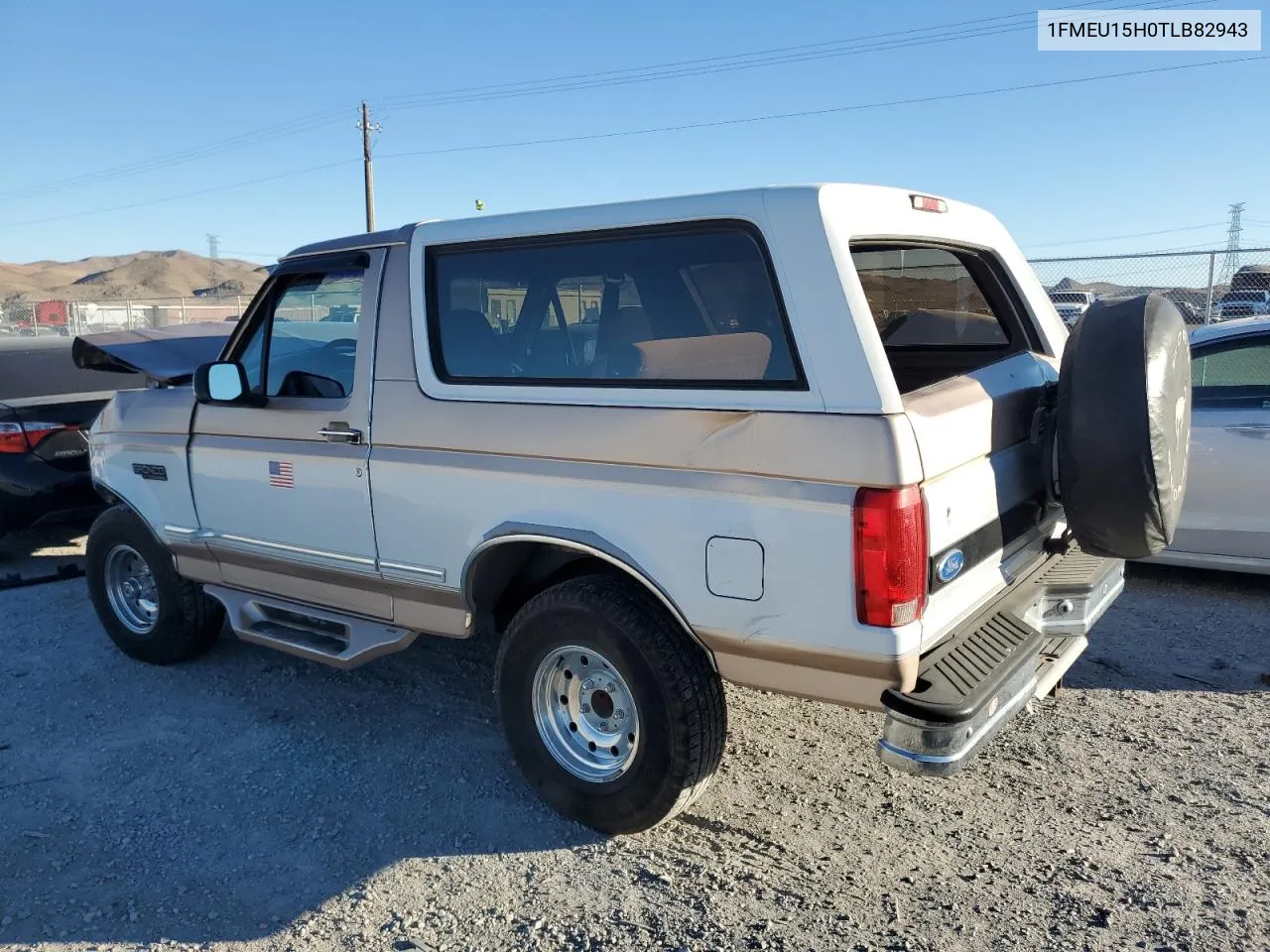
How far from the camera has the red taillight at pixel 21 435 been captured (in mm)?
6488

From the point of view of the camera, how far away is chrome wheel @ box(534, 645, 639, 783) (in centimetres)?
329

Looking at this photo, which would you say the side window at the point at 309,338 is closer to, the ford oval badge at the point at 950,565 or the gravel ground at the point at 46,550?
the ford oval badge at the point at 950,565

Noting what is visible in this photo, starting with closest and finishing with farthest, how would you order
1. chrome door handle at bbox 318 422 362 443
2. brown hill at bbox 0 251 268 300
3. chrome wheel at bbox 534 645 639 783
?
chrome wheel at bbox 534 645 639 783 < chrome door handle at bbox 318 422 362 443 < brown hill at bbox 0 251 268 300

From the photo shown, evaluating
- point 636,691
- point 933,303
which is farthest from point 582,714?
point 933,303

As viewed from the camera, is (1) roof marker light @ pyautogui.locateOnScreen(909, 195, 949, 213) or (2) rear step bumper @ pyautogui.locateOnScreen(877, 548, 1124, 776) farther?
(1) roof marker light @ pyautogui.locateOnScreen(909, 195, 949, 213)

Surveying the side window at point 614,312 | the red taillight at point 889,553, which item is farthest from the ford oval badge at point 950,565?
the side window at point 614,312

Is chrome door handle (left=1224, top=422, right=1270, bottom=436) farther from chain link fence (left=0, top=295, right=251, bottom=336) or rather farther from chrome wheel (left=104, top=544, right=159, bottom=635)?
chain link fence (left=0, top=295, right=251, bottom=336)

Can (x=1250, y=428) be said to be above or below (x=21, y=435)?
below

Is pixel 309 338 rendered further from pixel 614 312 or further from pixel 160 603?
pixel 160 603

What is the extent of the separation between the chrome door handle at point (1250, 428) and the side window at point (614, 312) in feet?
12.8

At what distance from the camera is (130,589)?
5125mm

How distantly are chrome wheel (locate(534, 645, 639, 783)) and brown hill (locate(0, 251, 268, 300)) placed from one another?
83484mm

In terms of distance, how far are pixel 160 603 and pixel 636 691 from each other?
303 cm

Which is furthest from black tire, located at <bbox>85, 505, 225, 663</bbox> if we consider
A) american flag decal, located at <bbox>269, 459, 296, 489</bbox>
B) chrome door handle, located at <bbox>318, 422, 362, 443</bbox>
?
chrome door handle, located at <bbox>318, 422, 362, 443</bbox>
